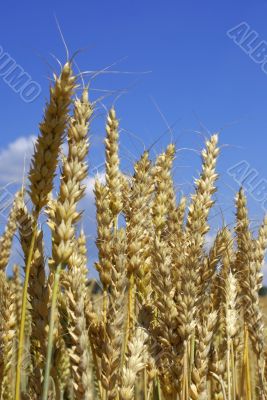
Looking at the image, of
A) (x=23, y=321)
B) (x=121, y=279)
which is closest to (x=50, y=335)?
(x=23, y=321)

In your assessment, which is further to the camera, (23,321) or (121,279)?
(121,279)

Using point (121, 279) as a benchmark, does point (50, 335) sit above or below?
below

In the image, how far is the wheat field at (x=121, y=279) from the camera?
6.89ft

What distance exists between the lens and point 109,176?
302 centimetres

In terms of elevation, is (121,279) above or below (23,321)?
above

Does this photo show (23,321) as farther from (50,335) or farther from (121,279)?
(121,279)

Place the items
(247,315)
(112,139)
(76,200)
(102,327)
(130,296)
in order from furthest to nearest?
(247,315), (112,139), (130,296), (102,327), (76,200)

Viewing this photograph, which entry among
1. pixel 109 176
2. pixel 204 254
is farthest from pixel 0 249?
pixel 204 254

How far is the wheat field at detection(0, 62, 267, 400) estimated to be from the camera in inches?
82.7

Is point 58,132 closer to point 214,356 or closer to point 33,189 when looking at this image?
point 33,189

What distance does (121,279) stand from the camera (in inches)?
95.0

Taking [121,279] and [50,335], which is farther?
[121,279]

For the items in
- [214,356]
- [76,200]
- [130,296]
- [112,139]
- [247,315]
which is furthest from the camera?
[247,315]

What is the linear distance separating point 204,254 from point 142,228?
1.08ft
